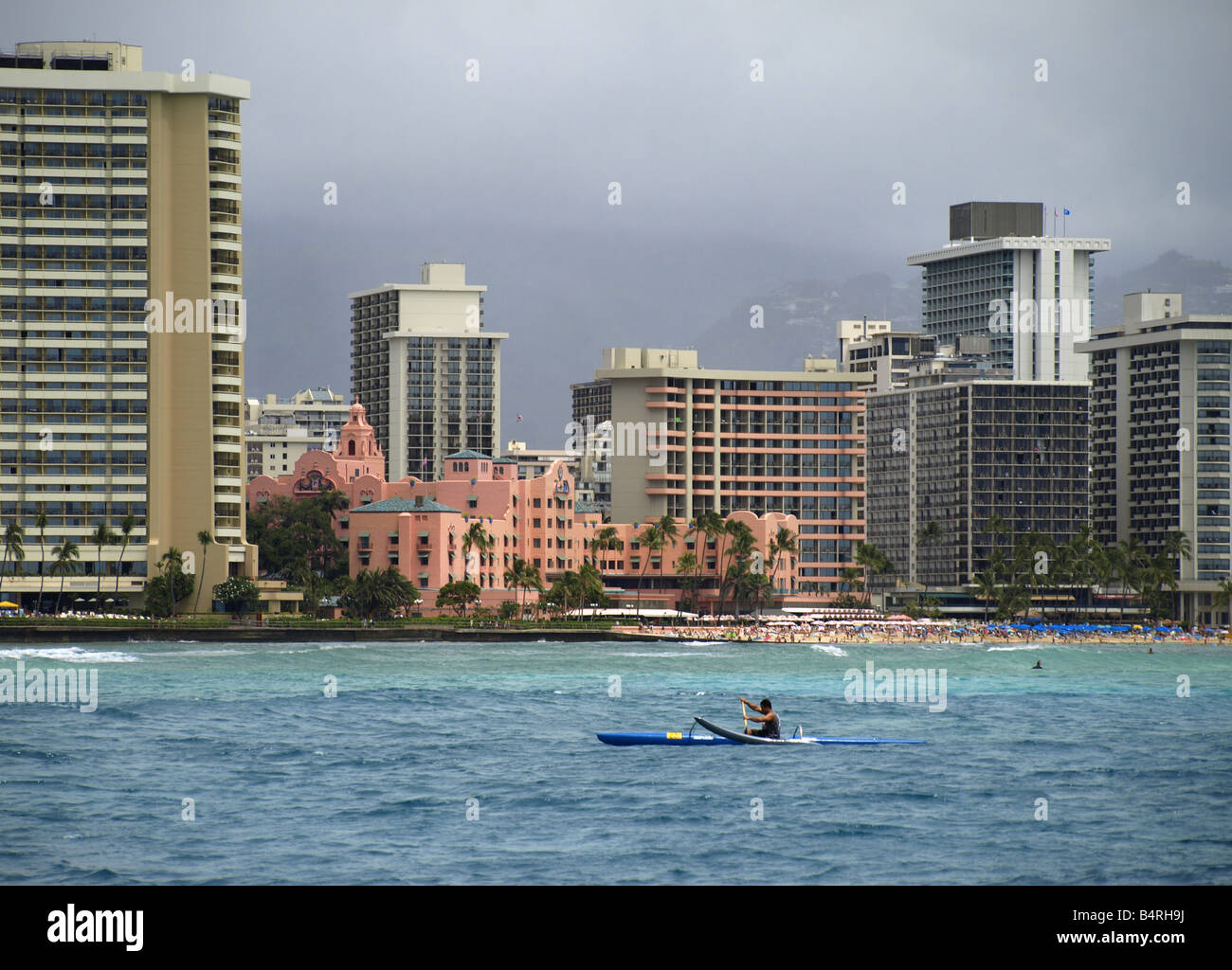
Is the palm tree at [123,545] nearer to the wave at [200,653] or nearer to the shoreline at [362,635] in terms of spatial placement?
the shoreline at [362,635]

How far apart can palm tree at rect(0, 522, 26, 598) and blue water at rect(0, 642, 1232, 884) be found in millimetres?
85157

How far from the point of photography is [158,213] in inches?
7210

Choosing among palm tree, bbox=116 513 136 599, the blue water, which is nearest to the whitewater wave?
the blue water

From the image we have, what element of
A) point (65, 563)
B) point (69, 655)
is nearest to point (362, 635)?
point (65, 563)

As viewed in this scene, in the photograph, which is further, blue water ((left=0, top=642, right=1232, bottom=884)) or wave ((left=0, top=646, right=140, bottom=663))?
wave ((left=0, top=646, right=140, bottom=663))

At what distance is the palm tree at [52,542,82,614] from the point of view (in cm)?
17725

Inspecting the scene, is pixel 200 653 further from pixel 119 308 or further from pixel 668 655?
pixel 119 308

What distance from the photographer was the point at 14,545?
584 ft

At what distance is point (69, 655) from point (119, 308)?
180ft

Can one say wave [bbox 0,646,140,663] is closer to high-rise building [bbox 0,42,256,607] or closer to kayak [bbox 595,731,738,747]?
high-rise building [bbox 0,42,256,607]

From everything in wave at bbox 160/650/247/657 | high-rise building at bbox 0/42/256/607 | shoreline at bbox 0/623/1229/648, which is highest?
high-rise building at bbox 0/42/256/607
